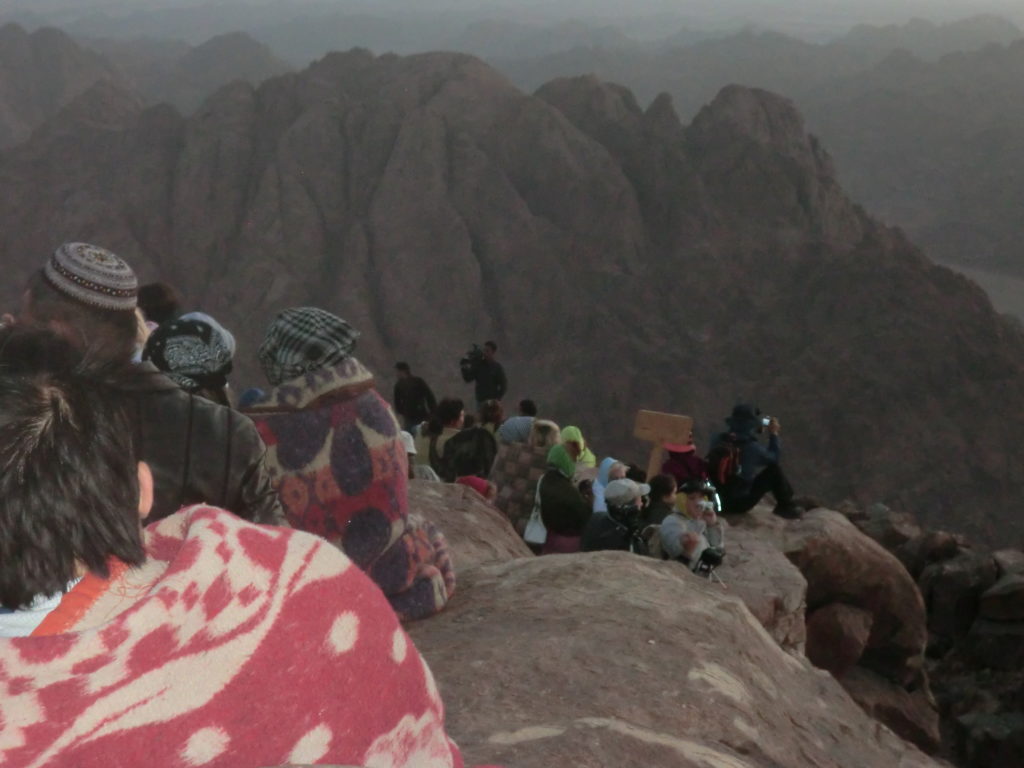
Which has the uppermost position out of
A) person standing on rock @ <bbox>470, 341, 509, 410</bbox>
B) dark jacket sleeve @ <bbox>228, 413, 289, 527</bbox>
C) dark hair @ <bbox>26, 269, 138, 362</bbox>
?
dark hair @ <bbox>26, 269, 138, 362</bbox>

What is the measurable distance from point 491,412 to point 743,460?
83.7 inches

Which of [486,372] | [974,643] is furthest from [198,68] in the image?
[974,643]

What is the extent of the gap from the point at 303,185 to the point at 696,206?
9759 mm

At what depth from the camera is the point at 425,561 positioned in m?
3.91

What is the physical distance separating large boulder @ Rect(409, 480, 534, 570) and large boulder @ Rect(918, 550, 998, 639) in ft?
24.4

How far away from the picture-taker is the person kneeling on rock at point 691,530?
6148 millimetres

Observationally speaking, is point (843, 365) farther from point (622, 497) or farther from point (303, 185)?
point (622, 497)

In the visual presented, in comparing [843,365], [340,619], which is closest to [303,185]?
[843,365]

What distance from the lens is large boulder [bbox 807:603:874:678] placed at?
9391mm

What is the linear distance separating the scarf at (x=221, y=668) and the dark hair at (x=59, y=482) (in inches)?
2.6

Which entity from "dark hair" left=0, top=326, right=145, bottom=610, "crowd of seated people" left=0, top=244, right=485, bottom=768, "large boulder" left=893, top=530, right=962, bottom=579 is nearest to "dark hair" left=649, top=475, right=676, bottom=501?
"crowd of seated people" left=0, top=244, right=485, bottom=768

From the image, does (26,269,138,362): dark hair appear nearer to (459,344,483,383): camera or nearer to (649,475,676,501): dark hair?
(649,475,676,501): dark hair

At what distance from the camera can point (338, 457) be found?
339 centimetres

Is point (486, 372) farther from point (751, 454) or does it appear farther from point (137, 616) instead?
point (137, 616)
